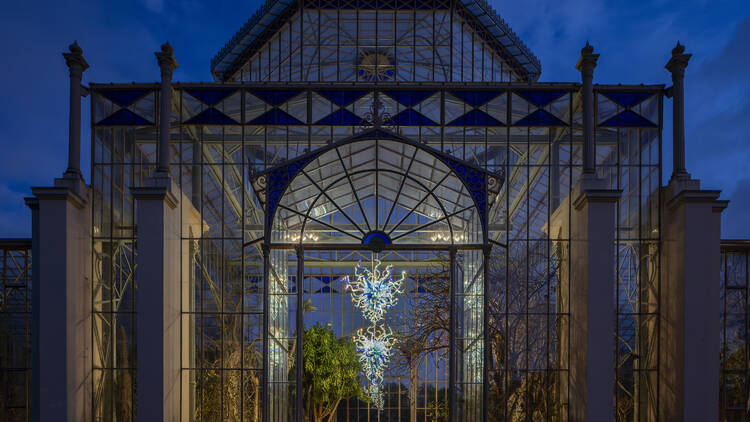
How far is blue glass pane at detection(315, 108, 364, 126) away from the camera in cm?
1582

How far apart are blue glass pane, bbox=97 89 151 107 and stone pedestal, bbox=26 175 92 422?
9.30 feet

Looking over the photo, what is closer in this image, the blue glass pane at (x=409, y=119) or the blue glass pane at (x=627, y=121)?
the blue glass pane at (x=627, y=121)

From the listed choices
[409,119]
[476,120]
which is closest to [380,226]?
[409,119]

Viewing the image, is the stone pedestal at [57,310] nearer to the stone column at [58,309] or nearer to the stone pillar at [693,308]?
the stone column at [58,309]

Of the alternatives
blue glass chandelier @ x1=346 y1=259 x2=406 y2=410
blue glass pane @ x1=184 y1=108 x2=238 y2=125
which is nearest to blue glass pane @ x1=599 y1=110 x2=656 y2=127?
blue glass chandelier @ x1=346 y1=259 x2=406 y2=410

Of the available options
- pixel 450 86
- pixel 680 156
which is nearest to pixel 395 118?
pixel 450 86

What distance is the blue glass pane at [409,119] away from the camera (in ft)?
51.8

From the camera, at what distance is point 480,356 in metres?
14.8

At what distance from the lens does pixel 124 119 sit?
51.0 feet

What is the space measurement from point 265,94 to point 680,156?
1167 cm

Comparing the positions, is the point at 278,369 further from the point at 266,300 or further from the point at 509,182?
the point at 509,182

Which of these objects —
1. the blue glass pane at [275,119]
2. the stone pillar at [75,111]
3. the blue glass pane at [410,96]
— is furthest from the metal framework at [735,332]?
the stone pillar at [75,111]

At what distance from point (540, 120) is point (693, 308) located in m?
6.33

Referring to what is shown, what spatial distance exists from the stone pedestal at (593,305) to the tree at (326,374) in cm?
1105
